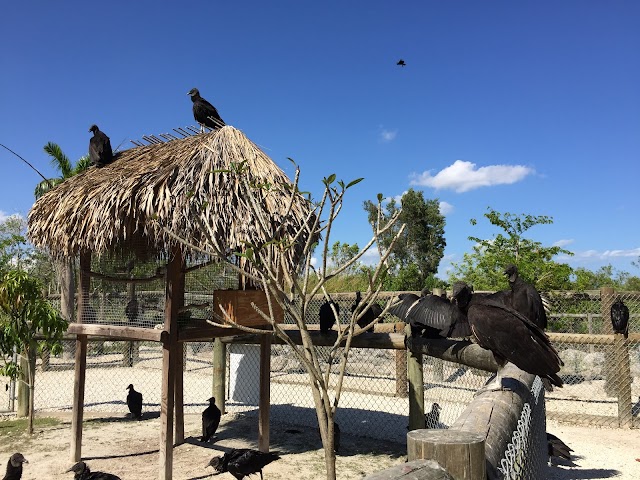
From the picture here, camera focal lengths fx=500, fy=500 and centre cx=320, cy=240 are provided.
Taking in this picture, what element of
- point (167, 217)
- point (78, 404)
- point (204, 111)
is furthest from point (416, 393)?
point (204, 111)

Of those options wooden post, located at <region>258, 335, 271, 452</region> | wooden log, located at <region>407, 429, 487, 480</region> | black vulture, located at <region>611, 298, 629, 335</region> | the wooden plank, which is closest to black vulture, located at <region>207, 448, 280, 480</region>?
wooden post, located at <region>258, 335, 271, 452</region>

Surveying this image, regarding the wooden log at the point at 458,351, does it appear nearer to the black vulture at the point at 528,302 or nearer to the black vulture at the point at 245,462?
the black vulture at the point at 528,302

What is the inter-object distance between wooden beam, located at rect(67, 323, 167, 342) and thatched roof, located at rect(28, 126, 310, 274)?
88 cm

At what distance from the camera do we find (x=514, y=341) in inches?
132

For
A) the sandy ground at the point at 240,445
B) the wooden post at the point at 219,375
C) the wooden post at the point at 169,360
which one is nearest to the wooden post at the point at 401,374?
the sandy ground at the point at 240,445

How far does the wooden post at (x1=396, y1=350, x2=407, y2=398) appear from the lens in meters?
9.06

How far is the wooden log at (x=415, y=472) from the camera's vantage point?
55.4 inches

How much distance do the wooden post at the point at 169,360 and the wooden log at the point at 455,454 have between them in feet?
13.6

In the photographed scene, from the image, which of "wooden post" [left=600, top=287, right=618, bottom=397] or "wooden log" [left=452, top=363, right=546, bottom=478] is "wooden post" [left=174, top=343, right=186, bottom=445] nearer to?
"wooden log" [left=452, top=363, right=546, bottom=478]

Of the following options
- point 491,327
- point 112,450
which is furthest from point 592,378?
point 112,450

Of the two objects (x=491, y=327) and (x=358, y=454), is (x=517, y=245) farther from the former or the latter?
(x=491, y=327)

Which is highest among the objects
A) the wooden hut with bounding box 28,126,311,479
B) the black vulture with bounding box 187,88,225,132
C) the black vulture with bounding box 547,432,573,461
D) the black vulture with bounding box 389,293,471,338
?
the black vulture with bounding box 187,88,225,132

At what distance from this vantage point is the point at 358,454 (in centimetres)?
627

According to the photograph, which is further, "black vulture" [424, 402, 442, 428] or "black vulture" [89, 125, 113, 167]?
"black vulture" [89, 125, 113, 167]
